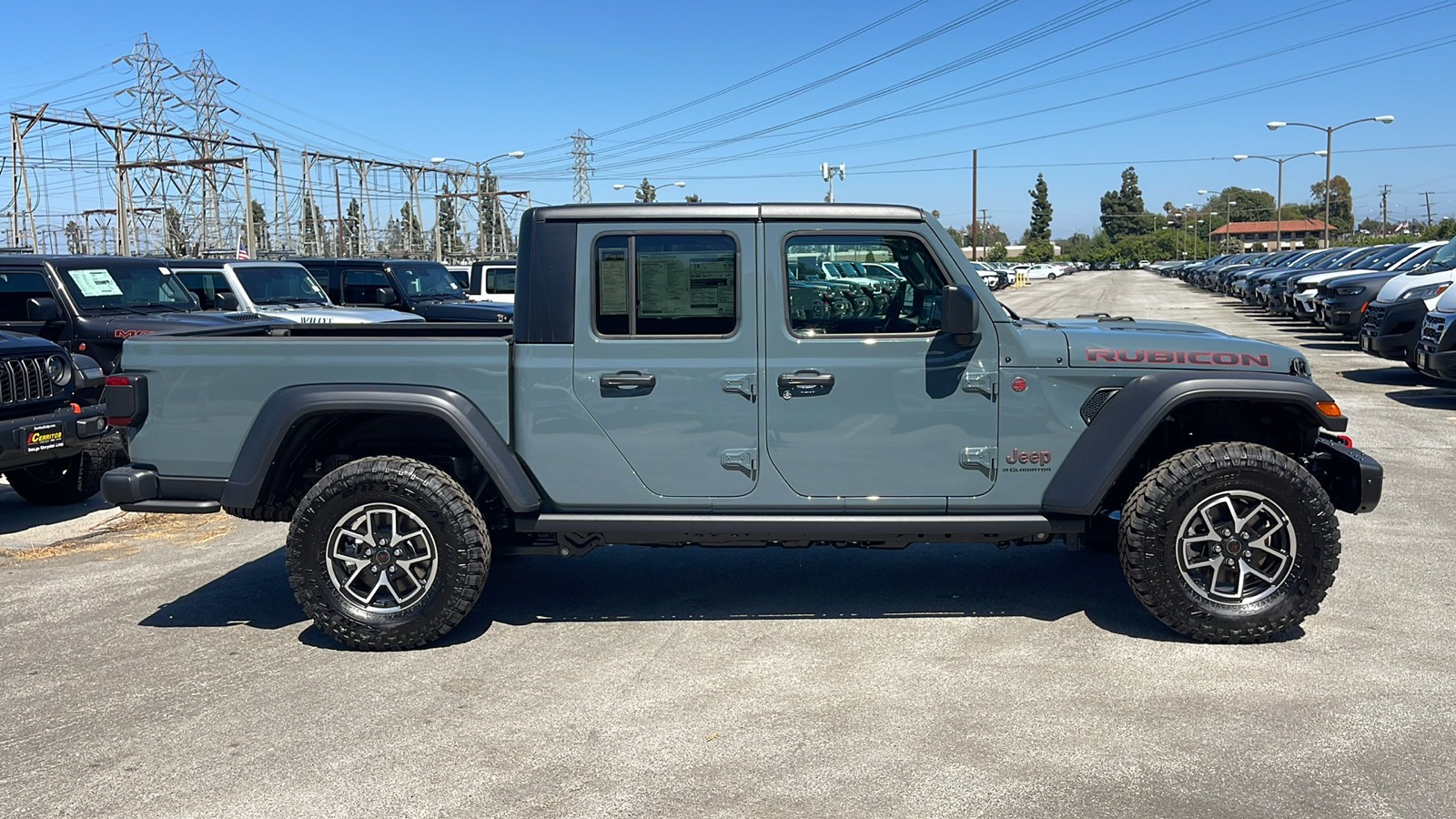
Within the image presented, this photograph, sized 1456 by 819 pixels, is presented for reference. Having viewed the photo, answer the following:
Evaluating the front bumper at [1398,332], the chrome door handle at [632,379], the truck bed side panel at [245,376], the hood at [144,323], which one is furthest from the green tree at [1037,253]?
the truck bed side panel at [245,376]

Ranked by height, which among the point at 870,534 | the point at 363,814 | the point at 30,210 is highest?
the point at 30,210

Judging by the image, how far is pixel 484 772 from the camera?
4.02 meters

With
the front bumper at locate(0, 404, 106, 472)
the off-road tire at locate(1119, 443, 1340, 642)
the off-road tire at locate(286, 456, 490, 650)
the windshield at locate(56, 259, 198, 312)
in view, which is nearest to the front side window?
the off-road tire at locate(1119, 443, 1340, 642)

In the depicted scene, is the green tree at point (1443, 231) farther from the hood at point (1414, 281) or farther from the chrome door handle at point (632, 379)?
the chrome door handle at point (632, 379)

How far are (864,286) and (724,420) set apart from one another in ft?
2.91

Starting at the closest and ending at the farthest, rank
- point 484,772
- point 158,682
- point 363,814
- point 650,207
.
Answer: point 363,814 < point 484,772 < point 158,682 < point 650,207

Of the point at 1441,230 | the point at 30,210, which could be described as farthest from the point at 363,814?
the point at 1441,230

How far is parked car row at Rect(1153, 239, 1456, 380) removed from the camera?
12328mm

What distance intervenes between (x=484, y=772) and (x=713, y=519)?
161 cm

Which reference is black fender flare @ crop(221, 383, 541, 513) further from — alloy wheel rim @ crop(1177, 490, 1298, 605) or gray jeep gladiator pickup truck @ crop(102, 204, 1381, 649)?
alloy wheel rim @ crop(1177, 490, 1298, 605)

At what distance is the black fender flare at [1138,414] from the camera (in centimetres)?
499

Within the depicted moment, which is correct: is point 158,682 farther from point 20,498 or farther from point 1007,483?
point 20,498

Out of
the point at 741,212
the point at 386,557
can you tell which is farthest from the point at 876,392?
the point at 386,557

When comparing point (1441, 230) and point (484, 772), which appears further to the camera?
point (1441, 230)
